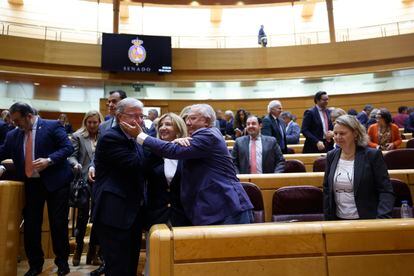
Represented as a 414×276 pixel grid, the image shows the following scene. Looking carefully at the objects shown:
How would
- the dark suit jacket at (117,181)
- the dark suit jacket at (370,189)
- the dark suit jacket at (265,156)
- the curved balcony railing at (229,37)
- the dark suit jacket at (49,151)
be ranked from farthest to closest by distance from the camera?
the curved balcony railing at (229,37) < the dark suit jacket at (265,156) < the dark suit jacket at (49,151) < the dark suit jacket at (370,189) < the dark suit jacket at (117,181)

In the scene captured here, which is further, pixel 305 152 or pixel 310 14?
pixel 310 14

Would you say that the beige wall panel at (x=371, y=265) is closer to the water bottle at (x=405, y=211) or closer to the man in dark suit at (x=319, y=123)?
the water bottle at (x=405, y=211)

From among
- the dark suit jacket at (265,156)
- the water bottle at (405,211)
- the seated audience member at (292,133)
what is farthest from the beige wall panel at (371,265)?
the seated audience member at (292,133)

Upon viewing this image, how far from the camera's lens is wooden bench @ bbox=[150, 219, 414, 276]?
1.47 metres

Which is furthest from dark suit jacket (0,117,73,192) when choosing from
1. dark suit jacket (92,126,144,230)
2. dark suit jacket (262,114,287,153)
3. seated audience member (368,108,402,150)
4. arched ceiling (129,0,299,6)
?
arched ceiling (129,0,299,6)

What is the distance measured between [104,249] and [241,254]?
0.91 metres

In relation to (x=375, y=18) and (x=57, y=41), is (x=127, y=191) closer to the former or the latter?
(x=57, y=41)

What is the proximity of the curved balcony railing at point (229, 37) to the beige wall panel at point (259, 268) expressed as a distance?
1139 cm

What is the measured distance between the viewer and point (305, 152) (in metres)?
4.98

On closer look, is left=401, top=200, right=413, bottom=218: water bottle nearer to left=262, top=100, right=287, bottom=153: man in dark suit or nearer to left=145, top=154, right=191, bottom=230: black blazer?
left=145, top=154, right=191, bottom=230: black blazer

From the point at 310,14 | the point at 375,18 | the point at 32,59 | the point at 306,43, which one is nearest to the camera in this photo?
the point at 32,59

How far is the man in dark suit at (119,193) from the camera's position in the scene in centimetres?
197

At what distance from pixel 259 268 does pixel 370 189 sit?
116 cm

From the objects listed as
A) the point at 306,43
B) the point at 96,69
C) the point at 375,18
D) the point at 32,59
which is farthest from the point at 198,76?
the point at 375,18
